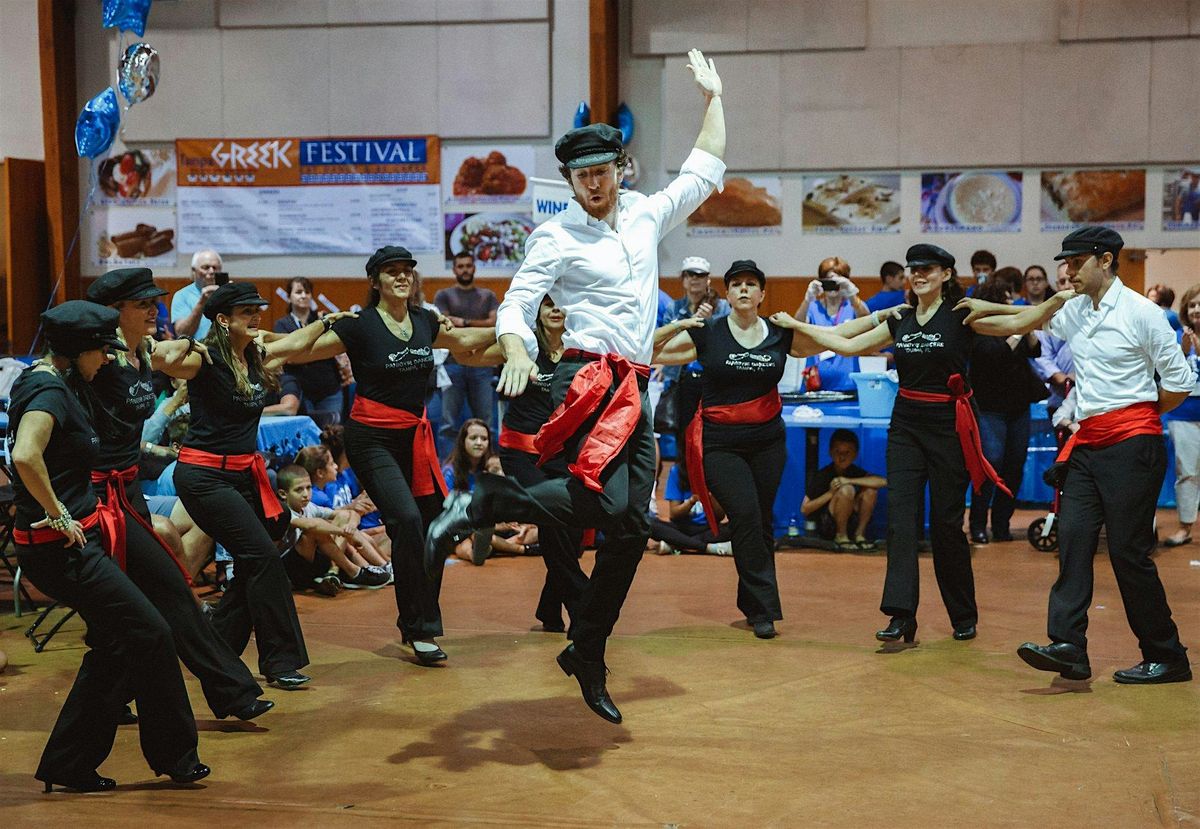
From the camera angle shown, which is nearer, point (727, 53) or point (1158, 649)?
point (1158, 649)

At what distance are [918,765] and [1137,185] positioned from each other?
32.5 feet

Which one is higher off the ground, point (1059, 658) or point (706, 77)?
point (706, 77)

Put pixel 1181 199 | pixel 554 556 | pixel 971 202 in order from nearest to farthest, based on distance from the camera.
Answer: pixel 554 556
pixel 1181 199
pixel 971 202

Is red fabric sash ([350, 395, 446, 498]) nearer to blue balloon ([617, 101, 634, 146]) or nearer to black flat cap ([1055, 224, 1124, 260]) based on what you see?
black flat cap ([1055, 224, 1124, 260])

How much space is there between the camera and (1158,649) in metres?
5.10

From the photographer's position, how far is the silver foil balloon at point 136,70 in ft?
34.5

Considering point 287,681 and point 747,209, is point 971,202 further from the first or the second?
point 287,681

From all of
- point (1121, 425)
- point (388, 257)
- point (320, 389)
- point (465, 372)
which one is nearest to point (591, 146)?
point (388, 257)

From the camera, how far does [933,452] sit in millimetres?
5805

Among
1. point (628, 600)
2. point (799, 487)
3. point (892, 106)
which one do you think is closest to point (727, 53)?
point (892, 106)

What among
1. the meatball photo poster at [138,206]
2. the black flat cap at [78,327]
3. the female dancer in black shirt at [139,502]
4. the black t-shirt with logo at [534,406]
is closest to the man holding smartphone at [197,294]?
the black t-shirt with logo at [534,406]

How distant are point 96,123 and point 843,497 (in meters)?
6.82

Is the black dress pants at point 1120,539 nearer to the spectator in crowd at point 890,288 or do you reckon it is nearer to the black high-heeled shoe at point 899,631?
the black high-heeled shoe at point 899,631

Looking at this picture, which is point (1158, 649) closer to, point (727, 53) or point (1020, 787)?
point (1020, 787)
